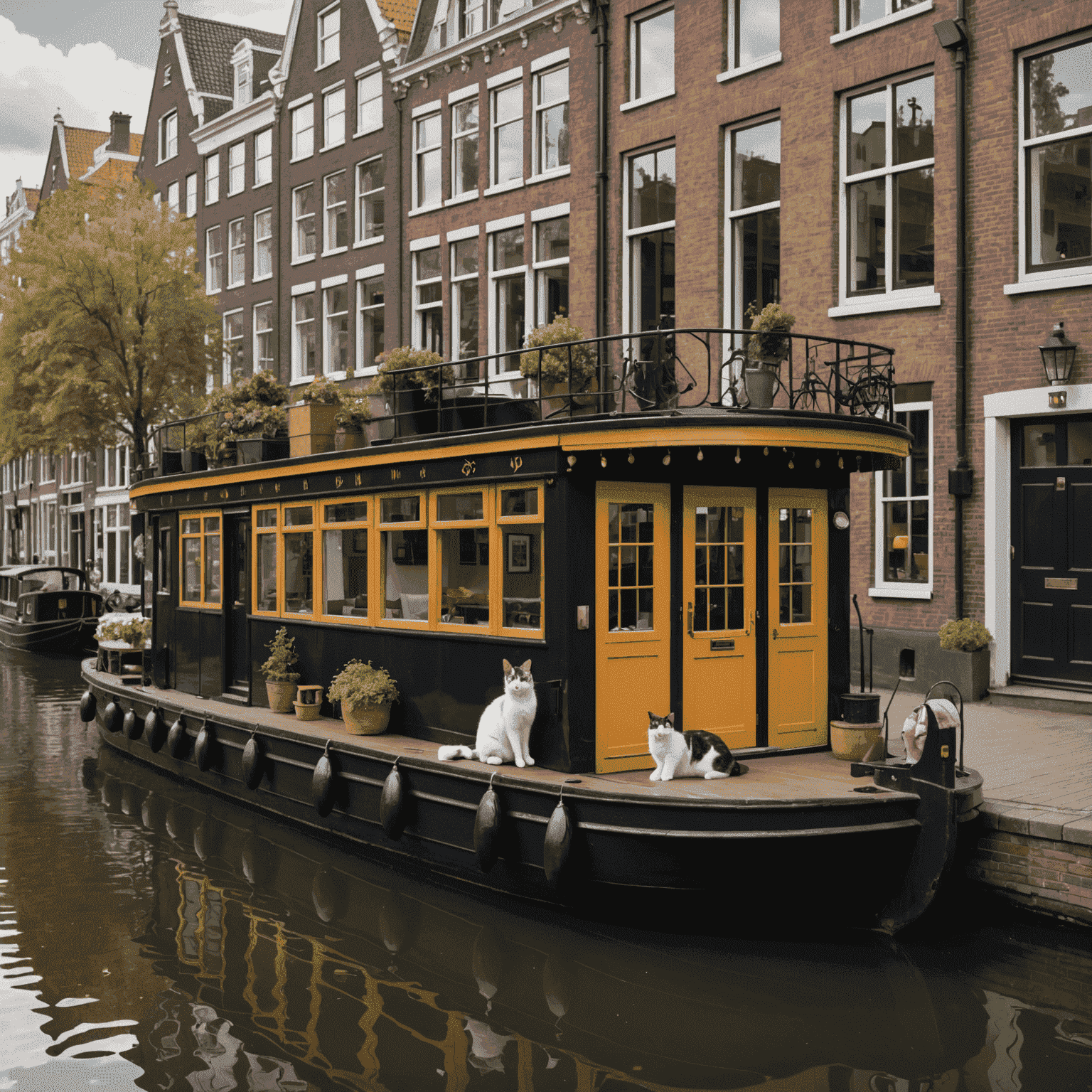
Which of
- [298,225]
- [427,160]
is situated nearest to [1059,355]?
[427,160]

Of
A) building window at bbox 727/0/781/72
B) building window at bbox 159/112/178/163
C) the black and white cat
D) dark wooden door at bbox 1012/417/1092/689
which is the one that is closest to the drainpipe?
dark wooden door at bbox 1012/417/1092/689

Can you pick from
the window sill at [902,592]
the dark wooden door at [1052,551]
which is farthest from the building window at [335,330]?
the dark wooden door at [1052,551]

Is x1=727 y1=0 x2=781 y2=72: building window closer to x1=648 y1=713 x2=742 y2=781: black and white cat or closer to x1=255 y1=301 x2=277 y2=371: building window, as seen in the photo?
x1=648 y1=713 x2=742 y2=781: black and white cat

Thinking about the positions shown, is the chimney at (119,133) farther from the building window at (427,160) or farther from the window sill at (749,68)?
the window sill at (749,68)

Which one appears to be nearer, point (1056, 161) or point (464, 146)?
point (1056, 161)

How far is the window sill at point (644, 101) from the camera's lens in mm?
17891

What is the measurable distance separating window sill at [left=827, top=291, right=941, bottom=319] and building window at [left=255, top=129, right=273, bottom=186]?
18.9m

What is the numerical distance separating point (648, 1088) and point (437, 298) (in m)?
19.6

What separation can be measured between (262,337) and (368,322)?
5.55 metres

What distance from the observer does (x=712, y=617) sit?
8336mm

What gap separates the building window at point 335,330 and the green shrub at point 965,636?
16.6 meters

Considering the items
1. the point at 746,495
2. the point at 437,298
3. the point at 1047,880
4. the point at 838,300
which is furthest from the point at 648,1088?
the point at 437,298

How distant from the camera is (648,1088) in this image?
567cm

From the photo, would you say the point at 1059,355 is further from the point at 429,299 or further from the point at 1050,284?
the point at 429,299
